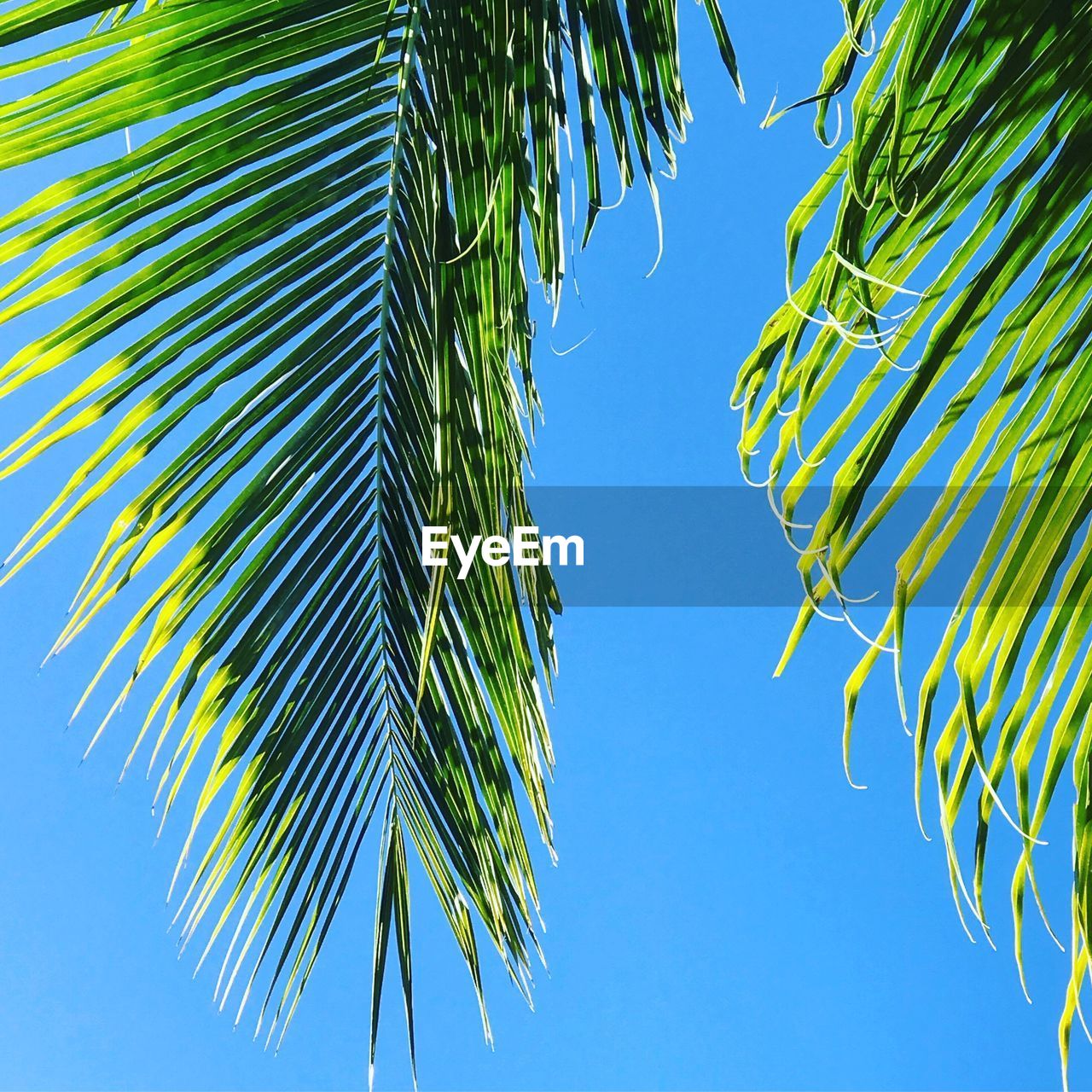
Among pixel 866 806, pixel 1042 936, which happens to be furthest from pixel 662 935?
pixel 1042 936

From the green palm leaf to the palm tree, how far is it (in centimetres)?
16

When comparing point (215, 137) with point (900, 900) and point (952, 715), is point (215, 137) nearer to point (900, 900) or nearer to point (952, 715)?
point (952, 715)

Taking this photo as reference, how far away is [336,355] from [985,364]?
35 cm

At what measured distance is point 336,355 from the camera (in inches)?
23.6

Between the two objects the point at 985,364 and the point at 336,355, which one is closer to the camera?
the point at 985,364

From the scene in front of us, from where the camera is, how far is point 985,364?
0.37 meters

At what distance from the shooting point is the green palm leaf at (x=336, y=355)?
47 cm

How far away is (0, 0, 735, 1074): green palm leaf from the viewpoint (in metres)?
0.47

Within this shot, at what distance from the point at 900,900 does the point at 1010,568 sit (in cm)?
522

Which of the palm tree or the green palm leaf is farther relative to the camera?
the green palm leaf

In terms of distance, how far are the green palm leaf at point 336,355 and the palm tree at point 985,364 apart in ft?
0.51

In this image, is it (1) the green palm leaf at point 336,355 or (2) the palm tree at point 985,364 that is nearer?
(2) the palm tree at point 985,364

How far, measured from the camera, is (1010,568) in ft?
1.16

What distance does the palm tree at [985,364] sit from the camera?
1.15 ft
